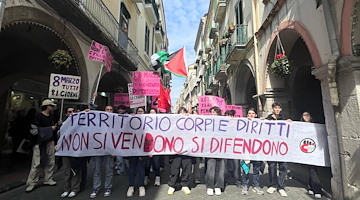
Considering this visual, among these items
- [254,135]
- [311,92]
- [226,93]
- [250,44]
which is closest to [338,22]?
[254,135]

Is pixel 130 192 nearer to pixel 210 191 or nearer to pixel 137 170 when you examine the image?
pixel 137 170

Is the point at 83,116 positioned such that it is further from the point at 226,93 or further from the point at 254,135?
the point at 226,93

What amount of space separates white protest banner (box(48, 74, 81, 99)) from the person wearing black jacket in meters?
0.85

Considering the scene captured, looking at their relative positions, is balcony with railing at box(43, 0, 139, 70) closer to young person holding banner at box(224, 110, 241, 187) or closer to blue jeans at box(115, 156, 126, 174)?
blue jeans at box(115, 156, 126, 174)

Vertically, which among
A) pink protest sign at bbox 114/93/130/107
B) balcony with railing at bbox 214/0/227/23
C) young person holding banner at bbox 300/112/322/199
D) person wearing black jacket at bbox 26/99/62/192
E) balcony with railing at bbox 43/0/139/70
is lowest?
young person holding banner at bbox 300/112/322/199

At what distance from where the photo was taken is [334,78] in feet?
12.9

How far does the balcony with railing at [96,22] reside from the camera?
5.81 metres

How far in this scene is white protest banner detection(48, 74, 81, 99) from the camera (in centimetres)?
553

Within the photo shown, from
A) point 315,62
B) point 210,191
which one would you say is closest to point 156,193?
point 210,191

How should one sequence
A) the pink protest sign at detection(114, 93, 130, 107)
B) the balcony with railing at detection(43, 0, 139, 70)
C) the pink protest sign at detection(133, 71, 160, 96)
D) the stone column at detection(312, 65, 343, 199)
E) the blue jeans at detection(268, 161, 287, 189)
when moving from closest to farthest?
1. the stone column at detection(312, 65, 343, 199)
2. the blue jeans at detection(268, 161, 287, 189)
3. the balcony with railing at detection(43, 0, 139, 70)
4. the pink protest sign at detection(133, 71, 160, 96)
5. the pink protest sign at detection(114, 93, 130, 107)

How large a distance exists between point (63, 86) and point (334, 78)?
6162 millimetres

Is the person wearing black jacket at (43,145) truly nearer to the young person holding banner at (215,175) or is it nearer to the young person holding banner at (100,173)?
the young person holding banner at (100,173)

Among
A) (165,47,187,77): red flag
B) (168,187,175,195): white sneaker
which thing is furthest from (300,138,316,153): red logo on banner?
(165,47,187,77): red flag

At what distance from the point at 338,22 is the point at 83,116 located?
5207mm
